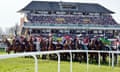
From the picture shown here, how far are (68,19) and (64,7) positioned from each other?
4.11 meters

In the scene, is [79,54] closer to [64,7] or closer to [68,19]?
[68,19]

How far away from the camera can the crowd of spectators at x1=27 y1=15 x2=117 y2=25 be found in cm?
6738

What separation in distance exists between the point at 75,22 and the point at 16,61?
5276cm

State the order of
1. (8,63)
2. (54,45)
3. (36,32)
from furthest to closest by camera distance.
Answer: (36,32) → (54,45) → (8,63)

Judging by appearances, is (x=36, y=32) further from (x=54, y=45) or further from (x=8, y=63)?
(x=8, y=63)

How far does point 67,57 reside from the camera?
58.4 ft

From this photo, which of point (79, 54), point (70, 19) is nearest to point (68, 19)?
point (70, 19)

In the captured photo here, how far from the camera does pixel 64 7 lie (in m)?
72.5

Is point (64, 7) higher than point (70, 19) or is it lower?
higher

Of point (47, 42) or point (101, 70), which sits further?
point (47, 42)

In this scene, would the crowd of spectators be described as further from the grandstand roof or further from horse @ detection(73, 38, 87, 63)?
horse @ detection(73, 38, 87, 63)

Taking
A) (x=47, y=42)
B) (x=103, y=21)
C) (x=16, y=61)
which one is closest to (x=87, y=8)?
(x=103, y=21)

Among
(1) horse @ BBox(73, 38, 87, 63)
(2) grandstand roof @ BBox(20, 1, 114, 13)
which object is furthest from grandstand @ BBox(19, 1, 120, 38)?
(1) horse @ BBox(73, 38, 87, 63)

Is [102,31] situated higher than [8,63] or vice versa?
[8,63]
